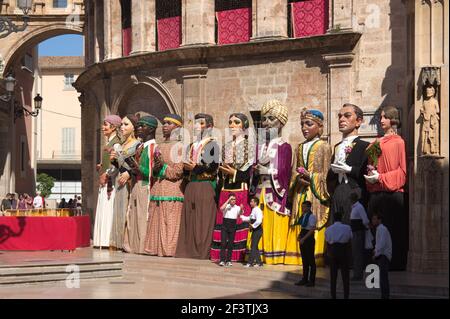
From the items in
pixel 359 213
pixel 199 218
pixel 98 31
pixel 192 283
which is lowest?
pixel 192 283

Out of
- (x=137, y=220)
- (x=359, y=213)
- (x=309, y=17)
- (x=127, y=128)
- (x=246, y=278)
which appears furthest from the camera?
(x=309, y=17)

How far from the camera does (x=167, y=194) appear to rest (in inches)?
729

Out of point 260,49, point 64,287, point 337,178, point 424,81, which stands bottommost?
point 64,287

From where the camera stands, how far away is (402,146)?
15.5 metres

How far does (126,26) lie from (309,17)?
5877 mm

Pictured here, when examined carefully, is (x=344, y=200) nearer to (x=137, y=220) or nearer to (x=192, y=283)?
(x=192, y=283)

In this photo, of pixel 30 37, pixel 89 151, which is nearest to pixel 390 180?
pixel 89 151

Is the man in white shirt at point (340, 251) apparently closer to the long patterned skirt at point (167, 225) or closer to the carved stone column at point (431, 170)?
the carved stone column at point (431, 170)

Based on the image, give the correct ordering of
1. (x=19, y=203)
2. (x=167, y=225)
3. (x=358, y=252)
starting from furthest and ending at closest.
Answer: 1. (x=19, y=203)
2. (x=167, y=225)
3. (x=358, y=252)

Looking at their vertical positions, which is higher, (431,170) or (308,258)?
(431,170)

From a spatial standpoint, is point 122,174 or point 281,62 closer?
point 122,174
